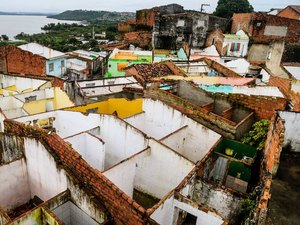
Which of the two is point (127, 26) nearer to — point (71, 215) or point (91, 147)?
point (91, 147)

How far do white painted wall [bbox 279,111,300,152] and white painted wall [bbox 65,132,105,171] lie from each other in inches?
282

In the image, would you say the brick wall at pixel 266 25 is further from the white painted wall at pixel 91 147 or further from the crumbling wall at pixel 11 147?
the crumbling wall at pixel 11 147

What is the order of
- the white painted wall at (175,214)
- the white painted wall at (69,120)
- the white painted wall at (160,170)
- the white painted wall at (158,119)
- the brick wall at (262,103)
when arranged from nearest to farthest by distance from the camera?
the white painted wall at (175,214) → the white painted wall at (160,170) → the brick wall at (262,103) → the white painted wall at (69,120) → the white painted wall at (158,119)

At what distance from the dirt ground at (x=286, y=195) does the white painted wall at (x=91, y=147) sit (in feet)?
22.0

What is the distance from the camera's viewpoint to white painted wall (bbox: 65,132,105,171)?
1155 centimetres

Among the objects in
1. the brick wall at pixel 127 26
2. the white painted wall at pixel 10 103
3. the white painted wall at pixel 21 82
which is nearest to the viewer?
the white painted wall at pixel 10 103

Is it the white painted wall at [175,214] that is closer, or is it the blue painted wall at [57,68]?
the white painted wall at [175,214]

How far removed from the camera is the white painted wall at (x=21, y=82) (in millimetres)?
22922

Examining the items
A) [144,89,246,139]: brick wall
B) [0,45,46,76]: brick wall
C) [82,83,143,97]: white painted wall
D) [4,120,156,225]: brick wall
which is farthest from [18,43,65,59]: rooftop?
[4,120,156,225]: brick wall

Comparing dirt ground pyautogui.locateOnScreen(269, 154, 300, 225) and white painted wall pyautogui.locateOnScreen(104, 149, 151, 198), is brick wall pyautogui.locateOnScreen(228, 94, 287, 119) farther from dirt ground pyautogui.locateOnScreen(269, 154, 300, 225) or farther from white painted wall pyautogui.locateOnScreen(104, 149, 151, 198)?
white painted wall pyautogui.locateOnScreen(104, 149, 151, 198)

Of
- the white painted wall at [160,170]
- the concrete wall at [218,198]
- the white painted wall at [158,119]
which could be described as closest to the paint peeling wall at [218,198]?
the concrete wall at [218,198]

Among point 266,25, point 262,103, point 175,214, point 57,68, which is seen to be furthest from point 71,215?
point 266,25

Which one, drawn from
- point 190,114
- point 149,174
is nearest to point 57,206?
point 149,174

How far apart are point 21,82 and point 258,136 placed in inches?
770
